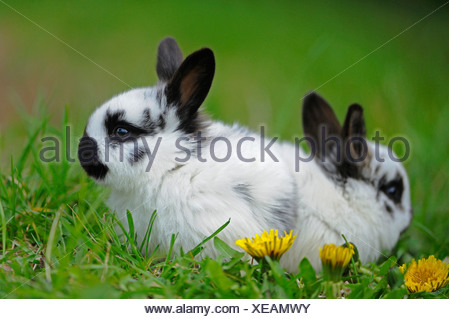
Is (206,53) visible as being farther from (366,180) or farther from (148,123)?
(366,180)

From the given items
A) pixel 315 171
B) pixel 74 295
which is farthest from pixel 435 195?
pixel 74 295

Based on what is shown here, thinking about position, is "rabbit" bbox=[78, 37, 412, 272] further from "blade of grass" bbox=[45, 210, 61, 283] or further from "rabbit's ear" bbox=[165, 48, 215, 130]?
"blade of grass" bbox=[45, 210, 61, 283]

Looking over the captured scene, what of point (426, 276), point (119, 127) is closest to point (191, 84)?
point (119, 127)

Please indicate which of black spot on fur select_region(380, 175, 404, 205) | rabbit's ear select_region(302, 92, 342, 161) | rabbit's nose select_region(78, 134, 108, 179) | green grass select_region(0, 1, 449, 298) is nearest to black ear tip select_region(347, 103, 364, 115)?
rabbit's ear select_region(302, 92, 342, 161)

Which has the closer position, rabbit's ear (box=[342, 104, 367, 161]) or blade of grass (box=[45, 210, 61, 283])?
blade of grass (box=[45, 210, 61, 283])

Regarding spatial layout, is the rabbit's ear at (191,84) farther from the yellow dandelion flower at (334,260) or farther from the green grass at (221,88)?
the yellow dandelion flower at (334,260)
